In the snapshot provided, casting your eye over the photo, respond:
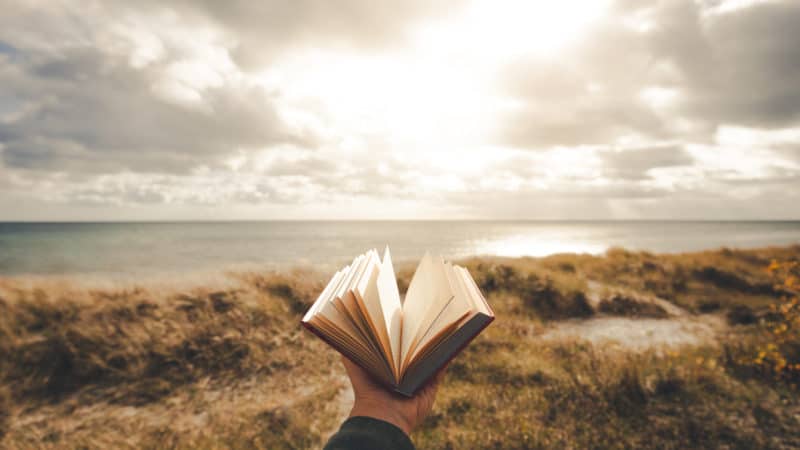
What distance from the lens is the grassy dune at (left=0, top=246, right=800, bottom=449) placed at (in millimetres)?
3451

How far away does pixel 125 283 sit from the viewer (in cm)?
666

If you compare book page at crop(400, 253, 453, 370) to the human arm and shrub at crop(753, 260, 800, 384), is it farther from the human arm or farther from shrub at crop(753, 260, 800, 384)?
shrub at crop(753, 260, 800, 384)

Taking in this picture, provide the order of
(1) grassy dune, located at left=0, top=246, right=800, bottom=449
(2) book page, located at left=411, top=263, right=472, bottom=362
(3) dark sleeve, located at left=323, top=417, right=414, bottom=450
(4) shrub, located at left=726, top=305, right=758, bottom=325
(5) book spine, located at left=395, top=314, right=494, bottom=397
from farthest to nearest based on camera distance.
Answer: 1. (4) shrub, located at left=726, top=305, right=758, bottom=325
2. (1) grassy dune, located at left=0, top=246, right=800, bottom=449
3. (5) book spine, located at left=395, top=314, right=494, bottom=397
4. (2) book page, located at left=411, top=263, right=472, bottom=362
5. (3) dark sleeve, located at left=323, top=417, right=414, bottom=450

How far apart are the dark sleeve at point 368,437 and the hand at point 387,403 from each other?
0.41 ft

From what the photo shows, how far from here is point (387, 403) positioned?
4.54ft

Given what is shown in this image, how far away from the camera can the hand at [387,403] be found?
1.34 meters

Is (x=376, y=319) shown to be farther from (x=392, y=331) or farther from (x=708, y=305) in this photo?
(x=708, y=305)

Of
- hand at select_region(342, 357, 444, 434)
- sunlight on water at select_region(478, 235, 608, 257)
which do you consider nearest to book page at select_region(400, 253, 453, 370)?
hand at select_region(342, 357, 444, 434)

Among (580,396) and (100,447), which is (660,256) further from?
(100,447)

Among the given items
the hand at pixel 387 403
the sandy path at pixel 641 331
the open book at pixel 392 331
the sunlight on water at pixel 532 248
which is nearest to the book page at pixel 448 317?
the open book at pixel 392 331

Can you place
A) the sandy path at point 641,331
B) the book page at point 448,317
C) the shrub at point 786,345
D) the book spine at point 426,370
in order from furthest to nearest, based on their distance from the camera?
the sandy path at point 641,331 < the shrub at point 786,345 < the book spine at point 426,370 < the book page at point 448,317

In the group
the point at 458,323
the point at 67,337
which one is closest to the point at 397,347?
the point at 458,323

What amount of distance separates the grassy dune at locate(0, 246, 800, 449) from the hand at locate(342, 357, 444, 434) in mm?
2263

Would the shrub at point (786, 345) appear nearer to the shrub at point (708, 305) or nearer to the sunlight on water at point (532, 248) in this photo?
the shrub at point (708, 305)
